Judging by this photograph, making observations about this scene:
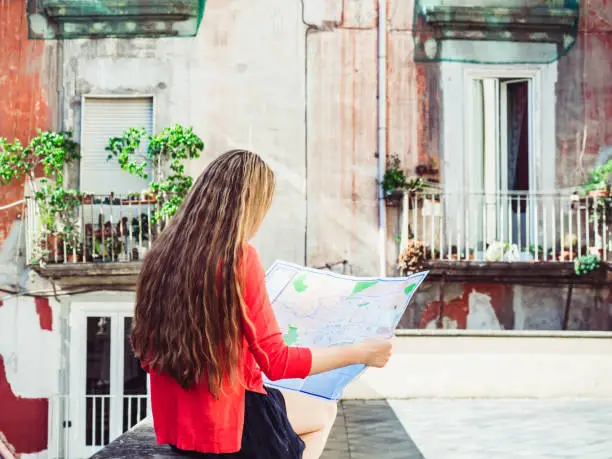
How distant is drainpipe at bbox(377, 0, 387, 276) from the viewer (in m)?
13.5

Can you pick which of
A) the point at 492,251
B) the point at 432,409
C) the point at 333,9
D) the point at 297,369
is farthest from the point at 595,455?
the point at 333,9

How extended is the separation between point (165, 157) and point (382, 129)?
10.1 ft

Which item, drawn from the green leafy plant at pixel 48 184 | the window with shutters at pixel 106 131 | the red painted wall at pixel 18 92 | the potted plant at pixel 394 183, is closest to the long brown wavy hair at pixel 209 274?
the potted plant at pixel 394 183

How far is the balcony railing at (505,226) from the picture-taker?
13.2m

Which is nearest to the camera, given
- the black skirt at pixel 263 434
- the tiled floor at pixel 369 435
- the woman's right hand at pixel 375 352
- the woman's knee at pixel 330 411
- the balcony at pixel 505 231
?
the black skirt at pixel 263 434

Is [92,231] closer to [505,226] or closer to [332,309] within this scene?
[505,226]

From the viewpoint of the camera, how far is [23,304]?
1379cm

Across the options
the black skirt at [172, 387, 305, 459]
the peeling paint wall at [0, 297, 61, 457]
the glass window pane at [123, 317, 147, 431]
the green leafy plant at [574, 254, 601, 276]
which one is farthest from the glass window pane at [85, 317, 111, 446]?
the black skirt at [172, 387, 305, 459]

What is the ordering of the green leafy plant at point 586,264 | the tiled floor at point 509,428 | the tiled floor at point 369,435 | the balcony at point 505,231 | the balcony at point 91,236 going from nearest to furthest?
1. the tiled floor at point 509,428
2. the tiled floor at point 369,435
3. the green leafy plant at point 586,264
4. the balcony at point 505,231
5. the balcony at point 91,236

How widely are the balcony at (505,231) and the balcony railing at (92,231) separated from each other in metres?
3.68

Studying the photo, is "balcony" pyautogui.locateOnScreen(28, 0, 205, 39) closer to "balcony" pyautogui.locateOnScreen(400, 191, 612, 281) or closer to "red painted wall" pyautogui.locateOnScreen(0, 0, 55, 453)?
"red painted wall" pyautogui.locateOnScreen(0, 0, 55, 453)

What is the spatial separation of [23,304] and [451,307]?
6.12m

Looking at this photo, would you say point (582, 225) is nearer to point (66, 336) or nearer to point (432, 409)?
point (432, 409)

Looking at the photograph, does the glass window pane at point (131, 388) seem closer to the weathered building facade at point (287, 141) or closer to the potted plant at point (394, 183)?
the weathered building facade at point (287, 141)
